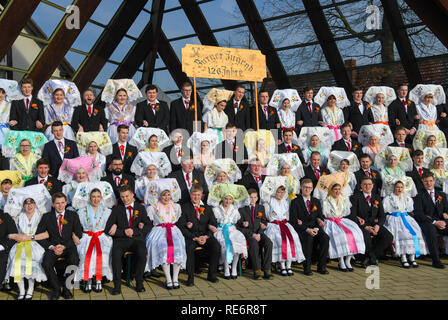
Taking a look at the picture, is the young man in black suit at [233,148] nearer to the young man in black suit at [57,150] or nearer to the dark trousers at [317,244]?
the dark trousers at [317,244]

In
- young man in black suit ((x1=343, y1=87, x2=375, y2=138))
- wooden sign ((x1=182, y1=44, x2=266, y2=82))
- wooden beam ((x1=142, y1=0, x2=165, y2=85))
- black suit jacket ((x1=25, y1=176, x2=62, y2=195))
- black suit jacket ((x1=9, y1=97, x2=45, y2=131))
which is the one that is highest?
wooden beam ((x1=142, y1=0, x2=165, y2=85))

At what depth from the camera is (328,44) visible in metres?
12.6

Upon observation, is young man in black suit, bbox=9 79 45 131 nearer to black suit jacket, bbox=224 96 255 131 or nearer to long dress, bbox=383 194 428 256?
black suit jacket, bbox=224 96 255 131

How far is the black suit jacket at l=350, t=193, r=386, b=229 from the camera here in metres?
6.66

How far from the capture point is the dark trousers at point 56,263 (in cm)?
489

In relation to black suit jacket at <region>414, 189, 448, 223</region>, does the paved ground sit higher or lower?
lower

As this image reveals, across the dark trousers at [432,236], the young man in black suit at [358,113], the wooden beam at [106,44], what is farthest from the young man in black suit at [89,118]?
the wooden beam at [106,44]

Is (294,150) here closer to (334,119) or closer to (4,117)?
(334,119)

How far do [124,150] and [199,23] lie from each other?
8866mm

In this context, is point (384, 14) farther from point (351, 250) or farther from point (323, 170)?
point (351, 250)

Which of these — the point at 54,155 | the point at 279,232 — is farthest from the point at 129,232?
the point at 279,232

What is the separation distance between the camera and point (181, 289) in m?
5.23

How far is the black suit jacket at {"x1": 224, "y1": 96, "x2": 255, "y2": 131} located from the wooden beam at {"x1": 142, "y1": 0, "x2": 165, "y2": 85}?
8053mm

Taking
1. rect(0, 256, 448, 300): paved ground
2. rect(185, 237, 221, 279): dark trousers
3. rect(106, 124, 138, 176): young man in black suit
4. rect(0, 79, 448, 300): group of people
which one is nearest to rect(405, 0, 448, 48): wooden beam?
rect(0, 79, 448, 300): group of people
